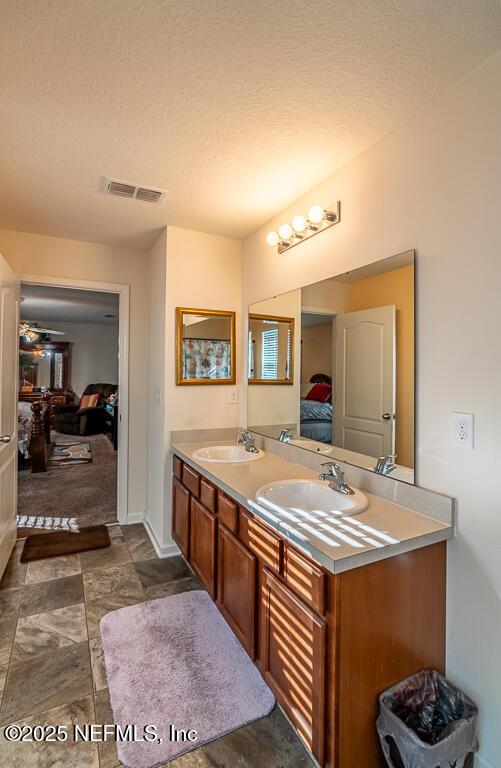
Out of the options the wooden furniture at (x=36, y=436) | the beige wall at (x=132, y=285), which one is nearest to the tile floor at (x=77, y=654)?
the beige wall at (x=132, y=285)

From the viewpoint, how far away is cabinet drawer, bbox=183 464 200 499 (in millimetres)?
2279

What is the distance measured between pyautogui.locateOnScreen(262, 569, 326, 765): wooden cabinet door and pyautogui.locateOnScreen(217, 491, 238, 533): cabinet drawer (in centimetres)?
33

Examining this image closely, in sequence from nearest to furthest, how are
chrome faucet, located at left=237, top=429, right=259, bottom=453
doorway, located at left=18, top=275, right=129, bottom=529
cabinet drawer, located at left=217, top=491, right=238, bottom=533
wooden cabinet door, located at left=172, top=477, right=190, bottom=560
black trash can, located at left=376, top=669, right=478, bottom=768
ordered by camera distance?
black trash can, located at left=376, top=669, right=478, bottom=768, cabinet drawer, located at left=217, top=491, right=238, bottom=533, wooden cabinet door, located at left=172, top=477, right=190, bottom=560, chrome faucet, located at left=237, top=429, right=259, bottom=453, doorway, located at left=18, top=275, right=129, bottom=529

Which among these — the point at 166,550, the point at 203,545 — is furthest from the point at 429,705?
the point at 166,550

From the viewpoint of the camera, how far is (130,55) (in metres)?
1.30

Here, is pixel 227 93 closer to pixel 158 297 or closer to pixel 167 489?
pixel 158 297

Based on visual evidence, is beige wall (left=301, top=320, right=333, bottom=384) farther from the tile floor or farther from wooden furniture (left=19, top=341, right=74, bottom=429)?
Answer: wooden furniture (left=19, top=341, right=74, bottom=429)

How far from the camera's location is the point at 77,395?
8.82 meters

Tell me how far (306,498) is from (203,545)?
746 mm

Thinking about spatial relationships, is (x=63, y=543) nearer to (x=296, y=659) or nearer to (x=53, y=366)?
(x=296, y=659)

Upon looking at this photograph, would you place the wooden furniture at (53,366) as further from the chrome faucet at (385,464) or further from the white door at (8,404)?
the chrome faucet at (385,464)

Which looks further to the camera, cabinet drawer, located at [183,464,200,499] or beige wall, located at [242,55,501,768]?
cabinet drawer, located at [183,464,200,499]

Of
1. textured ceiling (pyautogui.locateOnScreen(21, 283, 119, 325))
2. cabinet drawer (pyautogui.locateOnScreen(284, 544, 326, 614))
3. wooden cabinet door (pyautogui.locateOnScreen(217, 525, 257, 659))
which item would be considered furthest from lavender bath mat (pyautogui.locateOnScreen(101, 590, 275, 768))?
textured ceiling (pyautogui.locateOnScreen(21, 283, 119, 325))

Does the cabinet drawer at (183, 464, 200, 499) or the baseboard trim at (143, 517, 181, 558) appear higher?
the cabinet drawer at (183, 464, 200, 499)
